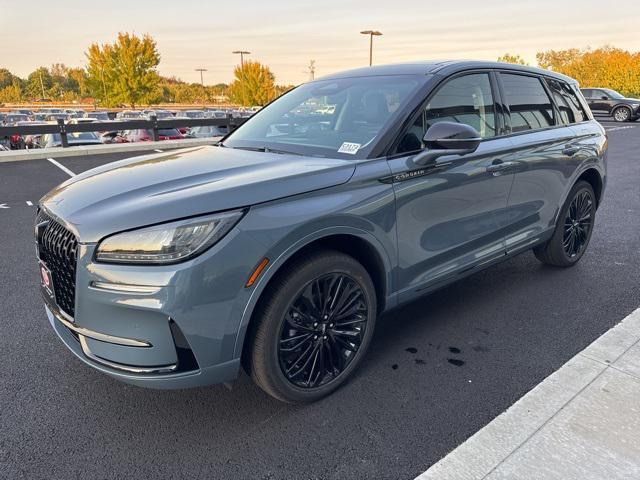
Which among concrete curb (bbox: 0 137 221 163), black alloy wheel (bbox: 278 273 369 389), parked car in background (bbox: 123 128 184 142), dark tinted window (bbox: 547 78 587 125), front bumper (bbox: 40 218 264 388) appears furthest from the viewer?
parked car in background (bbox: 123 128 184 142)

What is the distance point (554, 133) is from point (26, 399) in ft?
13.6

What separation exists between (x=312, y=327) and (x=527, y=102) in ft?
8.67

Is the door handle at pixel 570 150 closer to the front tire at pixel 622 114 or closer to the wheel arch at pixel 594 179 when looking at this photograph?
the wheel arch at pixel 594 179

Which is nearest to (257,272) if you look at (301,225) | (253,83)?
(301,225)

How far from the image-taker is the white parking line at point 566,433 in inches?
81.9

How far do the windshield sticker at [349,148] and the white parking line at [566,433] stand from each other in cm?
159

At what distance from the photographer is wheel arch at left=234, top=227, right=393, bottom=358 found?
2.21 meters

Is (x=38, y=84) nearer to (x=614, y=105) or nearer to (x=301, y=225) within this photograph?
(x=614, y=105)

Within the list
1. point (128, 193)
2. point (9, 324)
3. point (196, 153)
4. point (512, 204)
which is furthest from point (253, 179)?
point (9, 324)

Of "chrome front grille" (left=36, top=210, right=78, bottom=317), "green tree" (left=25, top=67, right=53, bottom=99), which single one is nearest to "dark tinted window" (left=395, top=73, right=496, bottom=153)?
"chrome front grille" (left=36, top=210, right=78, bottom=317)

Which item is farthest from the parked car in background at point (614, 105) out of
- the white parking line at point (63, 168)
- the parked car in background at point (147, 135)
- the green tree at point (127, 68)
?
the green tree at point (127, 68)

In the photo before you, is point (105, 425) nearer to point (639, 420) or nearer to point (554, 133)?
point (639, 420)

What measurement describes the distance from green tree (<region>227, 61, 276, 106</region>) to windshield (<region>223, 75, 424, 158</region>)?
2351 inches

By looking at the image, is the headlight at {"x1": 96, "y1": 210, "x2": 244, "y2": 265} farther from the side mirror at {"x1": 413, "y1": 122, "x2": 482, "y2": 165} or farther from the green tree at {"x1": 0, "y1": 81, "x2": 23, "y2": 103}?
the green tree at {"x1": 0, "y1": 81, "x2": 23, "y2": 103}
